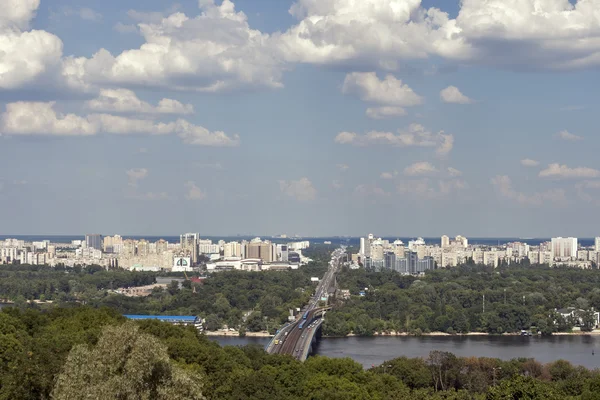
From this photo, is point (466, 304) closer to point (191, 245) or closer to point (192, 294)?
point (192, 294)

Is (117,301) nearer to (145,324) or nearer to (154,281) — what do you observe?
(154,281)

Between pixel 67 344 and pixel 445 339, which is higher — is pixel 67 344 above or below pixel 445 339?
above

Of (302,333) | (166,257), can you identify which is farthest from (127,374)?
(166,257)

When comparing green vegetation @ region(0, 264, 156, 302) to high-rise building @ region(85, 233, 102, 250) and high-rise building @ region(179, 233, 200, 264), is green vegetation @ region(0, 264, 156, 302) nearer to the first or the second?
high-rise building @ region(179, 233, 200, 264)

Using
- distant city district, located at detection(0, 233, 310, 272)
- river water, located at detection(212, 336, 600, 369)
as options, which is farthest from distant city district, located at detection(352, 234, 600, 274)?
river water, located at detection(212, 336, 600, 369)

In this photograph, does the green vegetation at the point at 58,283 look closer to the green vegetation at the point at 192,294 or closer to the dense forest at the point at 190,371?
the green vegetation at the point at 192,294

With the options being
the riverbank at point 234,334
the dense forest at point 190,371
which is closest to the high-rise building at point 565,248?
A: the riverbank at point 234,334

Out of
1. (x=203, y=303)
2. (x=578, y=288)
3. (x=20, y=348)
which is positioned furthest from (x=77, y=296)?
(x=20, y=348)
